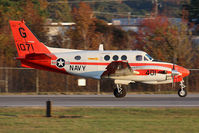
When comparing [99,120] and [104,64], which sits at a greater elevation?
[104,64]

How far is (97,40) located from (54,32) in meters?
7.19

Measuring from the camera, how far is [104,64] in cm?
2473

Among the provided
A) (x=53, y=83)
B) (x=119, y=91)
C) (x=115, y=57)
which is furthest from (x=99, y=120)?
(x=53, y=83)

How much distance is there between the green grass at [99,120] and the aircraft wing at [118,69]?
5.33 metres

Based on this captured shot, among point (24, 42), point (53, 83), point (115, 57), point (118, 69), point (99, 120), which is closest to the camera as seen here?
point (99, 120)

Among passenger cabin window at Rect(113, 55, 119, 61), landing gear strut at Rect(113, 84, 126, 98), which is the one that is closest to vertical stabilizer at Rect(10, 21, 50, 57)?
passenger cabin window at Rect(113, 55, 119, 61)

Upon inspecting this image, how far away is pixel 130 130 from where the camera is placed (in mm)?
12906

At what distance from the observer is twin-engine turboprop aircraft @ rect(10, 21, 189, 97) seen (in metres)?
24.0

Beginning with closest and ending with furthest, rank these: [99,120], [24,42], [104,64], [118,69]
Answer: [99,120] < [118,69] < [104,64] < [24,42]

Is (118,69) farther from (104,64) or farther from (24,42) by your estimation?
(24,42)

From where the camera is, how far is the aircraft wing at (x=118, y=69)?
919 inches

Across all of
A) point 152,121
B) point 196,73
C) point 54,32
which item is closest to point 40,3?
point 54,32

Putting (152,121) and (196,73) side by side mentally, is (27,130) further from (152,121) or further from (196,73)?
(196,73)

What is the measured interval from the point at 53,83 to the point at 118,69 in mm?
9191
